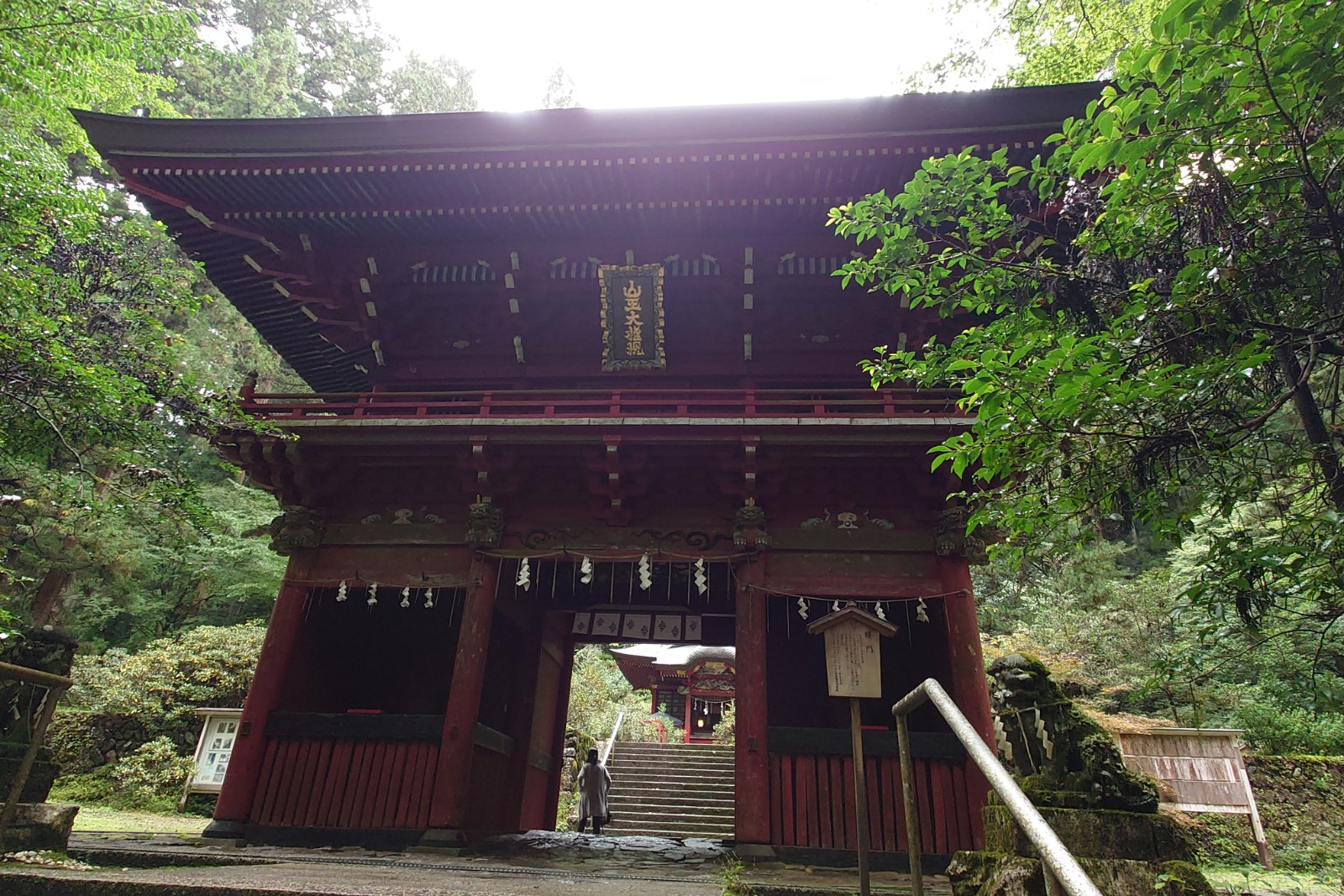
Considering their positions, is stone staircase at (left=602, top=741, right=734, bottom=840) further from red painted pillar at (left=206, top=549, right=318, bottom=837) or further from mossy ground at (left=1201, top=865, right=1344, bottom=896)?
mossy ground at (left=1201, top=865, right=1344, bottom=896)

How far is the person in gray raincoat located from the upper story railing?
711 centimetres

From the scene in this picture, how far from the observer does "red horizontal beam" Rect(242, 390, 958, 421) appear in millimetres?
8305

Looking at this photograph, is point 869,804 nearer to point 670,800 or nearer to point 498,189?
point 498,189

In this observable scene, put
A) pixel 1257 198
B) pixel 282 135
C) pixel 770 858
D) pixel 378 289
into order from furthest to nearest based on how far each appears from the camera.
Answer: pixel 378 289, pixel 282 135, pixel 770 858, pixel 1257 198

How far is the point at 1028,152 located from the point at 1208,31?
5618 millimetres

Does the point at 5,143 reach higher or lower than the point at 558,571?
higher

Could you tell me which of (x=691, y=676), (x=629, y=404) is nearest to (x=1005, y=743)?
(x=629, y=404)

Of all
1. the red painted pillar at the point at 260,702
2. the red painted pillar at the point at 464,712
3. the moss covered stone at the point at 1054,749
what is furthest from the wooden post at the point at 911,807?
the red painted pillar at the point at 260,702

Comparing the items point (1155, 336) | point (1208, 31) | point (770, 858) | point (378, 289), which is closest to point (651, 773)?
point (770, 858)

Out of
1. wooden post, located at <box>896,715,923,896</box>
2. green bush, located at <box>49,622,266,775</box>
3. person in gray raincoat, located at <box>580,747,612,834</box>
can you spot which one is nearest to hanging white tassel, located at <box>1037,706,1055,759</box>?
wooden post, located at <box>896,715,923,896</box>

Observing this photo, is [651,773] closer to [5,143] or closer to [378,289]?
[378,289]

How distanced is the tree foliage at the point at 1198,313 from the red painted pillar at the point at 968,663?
3.31 meters

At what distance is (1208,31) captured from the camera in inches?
115

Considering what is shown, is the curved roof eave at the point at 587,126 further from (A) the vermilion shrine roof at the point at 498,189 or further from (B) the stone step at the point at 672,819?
(B) the stone step at the point at 672,819
